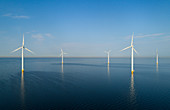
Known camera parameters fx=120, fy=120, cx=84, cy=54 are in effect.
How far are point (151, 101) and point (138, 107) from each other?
439cm

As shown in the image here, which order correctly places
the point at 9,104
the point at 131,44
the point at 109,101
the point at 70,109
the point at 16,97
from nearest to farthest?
the point at 70,109
the point at 9,104
the point at 109,101
the point at 16,97
the point at 131,44

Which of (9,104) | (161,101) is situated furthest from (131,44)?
(9,104)

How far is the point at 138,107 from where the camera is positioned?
62.0ft

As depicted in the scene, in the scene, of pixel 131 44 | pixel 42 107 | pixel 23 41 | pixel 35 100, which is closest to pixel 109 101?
pixel 42 107

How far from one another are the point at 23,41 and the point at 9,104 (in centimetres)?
4760

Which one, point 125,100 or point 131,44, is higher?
point 131,44

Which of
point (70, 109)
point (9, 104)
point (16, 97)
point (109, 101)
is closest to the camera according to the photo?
point (70, 109)

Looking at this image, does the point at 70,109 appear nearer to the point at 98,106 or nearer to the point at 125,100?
the point at 98,106

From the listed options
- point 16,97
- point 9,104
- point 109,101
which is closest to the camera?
point 9,104

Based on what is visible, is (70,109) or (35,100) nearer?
(70,109)

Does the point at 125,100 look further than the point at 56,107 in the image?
Yes

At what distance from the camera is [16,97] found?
23.2 meters

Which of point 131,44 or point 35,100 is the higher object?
point 131,44

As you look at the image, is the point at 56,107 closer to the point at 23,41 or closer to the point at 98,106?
the point at 98,106
